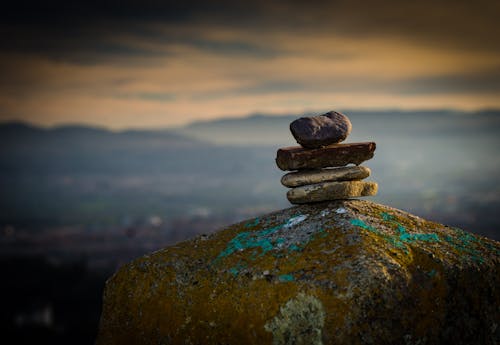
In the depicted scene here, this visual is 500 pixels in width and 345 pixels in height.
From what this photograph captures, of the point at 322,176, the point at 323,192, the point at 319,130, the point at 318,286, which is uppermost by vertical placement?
the point at 319,130

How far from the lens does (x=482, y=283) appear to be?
756 cm

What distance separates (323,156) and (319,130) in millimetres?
476

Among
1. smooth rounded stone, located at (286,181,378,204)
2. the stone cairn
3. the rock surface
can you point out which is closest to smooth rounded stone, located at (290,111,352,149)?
the stone cairn

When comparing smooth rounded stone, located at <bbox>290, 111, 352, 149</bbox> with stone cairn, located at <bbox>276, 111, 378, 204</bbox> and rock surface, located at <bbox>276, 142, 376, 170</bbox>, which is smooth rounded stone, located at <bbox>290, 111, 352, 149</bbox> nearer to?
stone cairn, located at <bbox>276, 111, 378, 204</bbox>

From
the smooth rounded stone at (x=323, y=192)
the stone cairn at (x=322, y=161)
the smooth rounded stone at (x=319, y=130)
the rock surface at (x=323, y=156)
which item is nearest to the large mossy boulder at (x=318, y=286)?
the smooth rounded stone at (x=323, y=192)

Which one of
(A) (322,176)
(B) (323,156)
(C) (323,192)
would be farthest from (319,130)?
(C) (323,192)

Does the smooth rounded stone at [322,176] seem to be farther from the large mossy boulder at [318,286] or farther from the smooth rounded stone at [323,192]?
the large mossy boulder at [318,286]

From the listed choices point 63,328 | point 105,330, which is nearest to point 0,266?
point 63,328

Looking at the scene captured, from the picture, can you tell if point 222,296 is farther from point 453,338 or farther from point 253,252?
point 453,338

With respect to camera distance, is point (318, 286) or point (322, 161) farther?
point (322, 161)

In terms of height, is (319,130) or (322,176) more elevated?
(319,130)

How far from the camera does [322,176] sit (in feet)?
29.4

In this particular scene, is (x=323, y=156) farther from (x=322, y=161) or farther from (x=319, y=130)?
(x=319, y=130)

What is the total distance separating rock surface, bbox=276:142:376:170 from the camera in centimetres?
891
